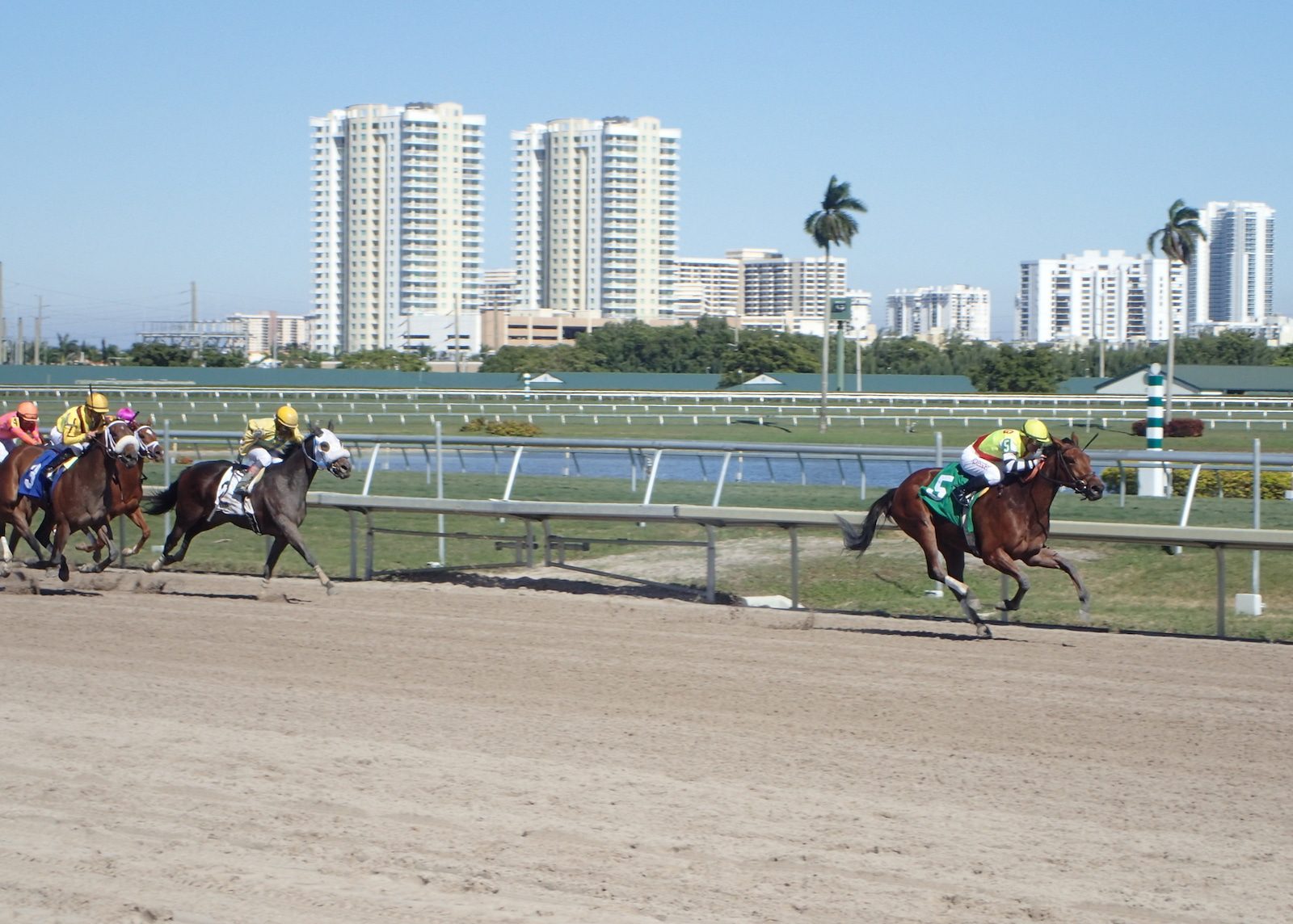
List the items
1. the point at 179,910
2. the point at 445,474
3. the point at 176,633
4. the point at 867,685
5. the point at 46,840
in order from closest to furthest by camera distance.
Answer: the point at 179,910 → the point at 46,840 → the point at 867,685 → the point at 176,633 → the point at 445,474

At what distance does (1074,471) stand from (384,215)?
15931 cm

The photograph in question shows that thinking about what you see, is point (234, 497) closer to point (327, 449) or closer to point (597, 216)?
point (327, 449)

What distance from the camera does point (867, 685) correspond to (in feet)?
24.4

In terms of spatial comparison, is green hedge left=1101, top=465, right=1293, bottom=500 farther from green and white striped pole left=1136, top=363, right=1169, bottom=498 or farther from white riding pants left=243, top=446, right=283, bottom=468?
white riding pants left=243, top=446, right=283, bottom=468

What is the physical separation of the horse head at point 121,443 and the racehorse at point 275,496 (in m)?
0.48

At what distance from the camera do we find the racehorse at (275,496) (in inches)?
418

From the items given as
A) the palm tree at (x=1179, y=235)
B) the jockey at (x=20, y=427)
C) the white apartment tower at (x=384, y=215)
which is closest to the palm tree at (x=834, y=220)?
the palm tree at (x=1179, y=235)

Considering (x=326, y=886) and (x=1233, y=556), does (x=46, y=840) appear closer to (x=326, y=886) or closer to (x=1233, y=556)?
(x=326, y=886)

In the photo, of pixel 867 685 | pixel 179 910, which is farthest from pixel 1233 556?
pixel 179 910

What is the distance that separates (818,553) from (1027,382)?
5205 cm

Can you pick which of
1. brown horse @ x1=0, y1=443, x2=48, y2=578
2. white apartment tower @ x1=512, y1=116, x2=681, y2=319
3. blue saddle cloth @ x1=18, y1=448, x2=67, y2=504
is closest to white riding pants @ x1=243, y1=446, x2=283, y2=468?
blue saddle cloth @ x1=18, y1=448, x2=67, y2=504

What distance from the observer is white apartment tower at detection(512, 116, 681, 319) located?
6964 inches

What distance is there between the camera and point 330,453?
10516mm

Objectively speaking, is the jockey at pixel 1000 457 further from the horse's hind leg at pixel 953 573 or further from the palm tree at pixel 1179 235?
the palm tree at pixel 1179 235
